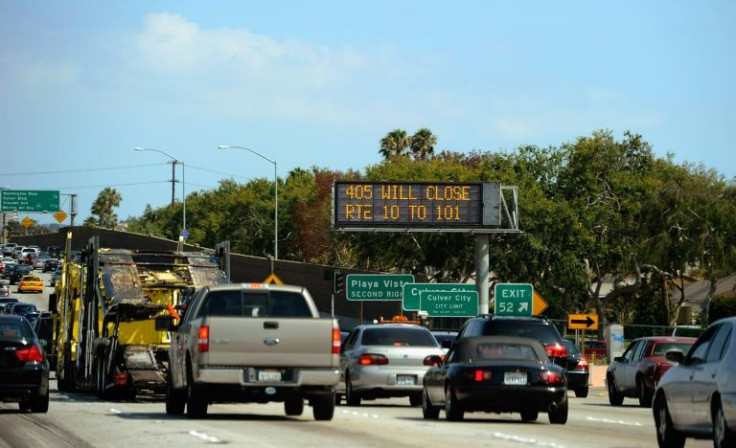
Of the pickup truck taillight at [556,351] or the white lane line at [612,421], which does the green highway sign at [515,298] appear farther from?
the white lane line at [612,421]

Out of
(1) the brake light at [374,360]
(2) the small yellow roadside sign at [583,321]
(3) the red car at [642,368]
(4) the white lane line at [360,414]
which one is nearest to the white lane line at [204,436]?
(4) the white lane line at [360,414]

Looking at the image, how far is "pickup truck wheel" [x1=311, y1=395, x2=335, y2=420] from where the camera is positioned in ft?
72.1

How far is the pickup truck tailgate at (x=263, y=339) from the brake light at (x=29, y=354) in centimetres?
377

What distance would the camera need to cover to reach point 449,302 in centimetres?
5756

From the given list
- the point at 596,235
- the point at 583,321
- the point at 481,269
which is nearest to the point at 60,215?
the point at 596,235

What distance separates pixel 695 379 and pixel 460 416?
6.95 meters

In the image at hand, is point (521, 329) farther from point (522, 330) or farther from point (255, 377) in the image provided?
point (255, 377)

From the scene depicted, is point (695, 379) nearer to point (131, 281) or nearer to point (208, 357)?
point (208, 357)

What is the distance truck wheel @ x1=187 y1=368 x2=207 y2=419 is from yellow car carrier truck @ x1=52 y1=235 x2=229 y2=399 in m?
5.50

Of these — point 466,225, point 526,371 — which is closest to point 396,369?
point 526,371

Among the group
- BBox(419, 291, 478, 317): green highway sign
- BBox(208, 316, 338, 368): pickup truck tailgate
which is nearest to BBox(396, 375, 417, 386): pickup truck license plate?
BBox(208, 316, 338, 368): pickup truck tailgate

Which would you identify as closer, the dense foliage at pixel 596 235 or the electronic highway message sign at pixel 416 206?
the electronic highway message sign at pixel 416 206

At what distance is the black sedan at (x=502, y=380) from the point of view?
72.7 feet

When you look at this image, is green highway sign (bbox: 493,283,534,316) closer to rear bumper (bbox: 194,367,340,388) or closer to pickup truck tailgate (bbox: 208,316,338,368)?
rear bumper (bbox: 194,367,340,388)
